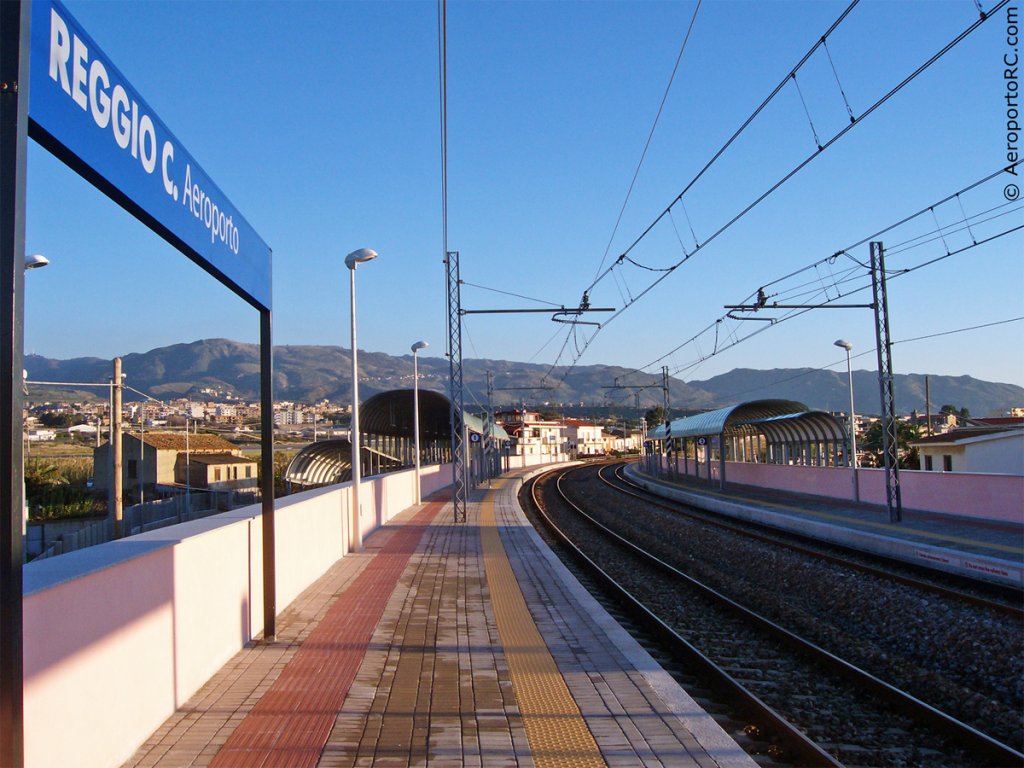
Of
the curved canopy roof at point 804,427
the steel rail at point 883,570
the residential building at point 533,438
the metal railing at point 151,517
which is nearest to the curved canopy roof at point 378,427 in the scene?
the metal railing at point 151,517

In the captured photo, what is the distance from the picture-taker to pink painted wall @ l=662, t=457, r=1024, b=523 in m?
14.7

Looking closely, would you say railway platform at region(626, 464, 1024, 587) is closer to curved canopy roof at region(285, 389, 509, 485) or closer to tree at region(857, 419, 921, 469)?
curved canopy roof at region(285, 389, 509, 485)

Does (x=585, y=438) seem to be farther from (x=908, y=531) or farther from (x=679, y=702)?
(x=679, y=702)

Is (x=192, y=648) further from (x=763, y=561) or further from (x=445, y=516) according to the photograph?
(x=445, y=516)

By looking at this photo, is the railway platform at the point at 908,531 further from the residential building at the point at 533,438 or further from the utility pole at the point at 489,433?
the residential building at the point at 533,438

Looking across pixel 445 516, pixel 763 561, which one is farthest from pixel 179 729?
pixel 445 516

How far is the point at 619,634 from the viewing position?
23.1 ft

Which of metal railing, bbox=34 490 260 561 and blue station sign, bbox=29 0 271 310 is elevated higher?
blue station sign, bbox=29 0 271 310

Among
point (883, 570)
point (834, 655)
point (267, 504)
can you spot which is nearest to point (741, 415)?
point (883, 570)

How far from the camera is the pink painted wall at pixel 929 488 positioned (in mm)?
14664

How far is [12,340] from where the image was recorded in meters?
2.57

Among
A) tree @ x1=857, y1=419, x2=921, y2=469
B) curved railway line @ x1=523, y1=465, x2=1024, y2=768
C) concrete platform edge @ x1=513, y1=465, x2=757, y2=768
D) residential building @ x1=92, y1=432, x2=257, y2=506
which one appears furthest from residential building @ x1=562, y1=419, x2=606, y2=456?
concrete platform edge @ x1=513, y1=465, x2=757, y2=768

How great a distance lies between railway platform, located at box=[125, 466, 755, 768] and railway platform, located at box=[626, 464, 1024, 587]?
21.3ft

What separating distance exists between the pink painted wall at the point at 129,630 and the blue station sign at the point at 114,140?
198 cm
